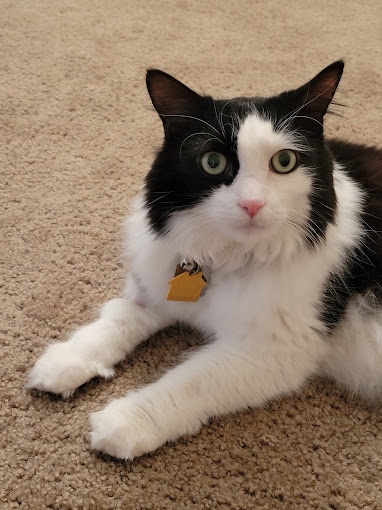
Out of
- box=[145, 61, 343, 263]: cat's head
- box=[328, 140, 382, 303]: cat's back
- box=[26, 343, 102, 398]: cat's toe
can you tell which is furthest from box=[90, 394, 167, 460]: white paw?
box=[328, 140, 382, 303]: cat's back

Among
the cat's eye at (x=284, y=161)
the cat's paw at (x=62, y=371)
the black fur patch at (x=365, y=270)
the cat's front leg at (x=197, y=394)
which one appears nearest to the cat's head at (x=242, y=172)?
the cat's eye at (x=284, y=161)

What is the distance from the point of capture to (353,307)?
1.30 metres

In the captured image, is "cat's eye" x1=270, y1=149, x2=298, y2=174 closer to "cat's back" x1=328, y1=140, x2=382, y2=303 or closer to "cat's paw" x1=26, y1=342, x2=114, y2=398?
"cat's back" x1=328, y1=140, x2=382, y2=303

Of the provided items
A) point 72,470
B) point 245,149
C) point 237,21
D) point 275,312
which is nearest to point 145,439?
point 72,470

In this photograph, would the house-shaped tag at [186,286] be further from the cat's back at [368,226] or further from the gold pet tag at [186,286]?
the cat's back at [368,226]

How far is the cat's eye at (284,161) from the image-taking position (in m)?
1.07

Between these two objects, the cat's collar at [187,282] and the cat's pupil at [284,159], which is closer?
the cat's pupil at [284,159]

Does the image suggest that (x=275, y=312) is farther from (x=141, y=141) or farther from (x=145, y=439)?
(x=141, y=141)

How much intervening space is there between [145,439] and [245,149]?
69cm

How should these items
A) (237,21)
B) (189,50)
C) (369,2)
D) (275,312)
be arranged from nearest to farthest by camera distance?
(275,312)
(189,50)
(237,21)
(369,2)

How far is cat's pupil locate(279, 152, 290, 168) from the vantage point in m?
1.07

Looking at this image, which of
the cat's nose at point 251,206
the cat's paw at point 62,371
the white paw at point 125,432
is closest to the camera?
the cat's nose at point 251,206

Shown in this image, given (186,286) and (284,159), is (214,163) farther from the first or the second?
(186,286)

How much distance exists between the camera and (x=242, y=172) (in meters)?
1.05
